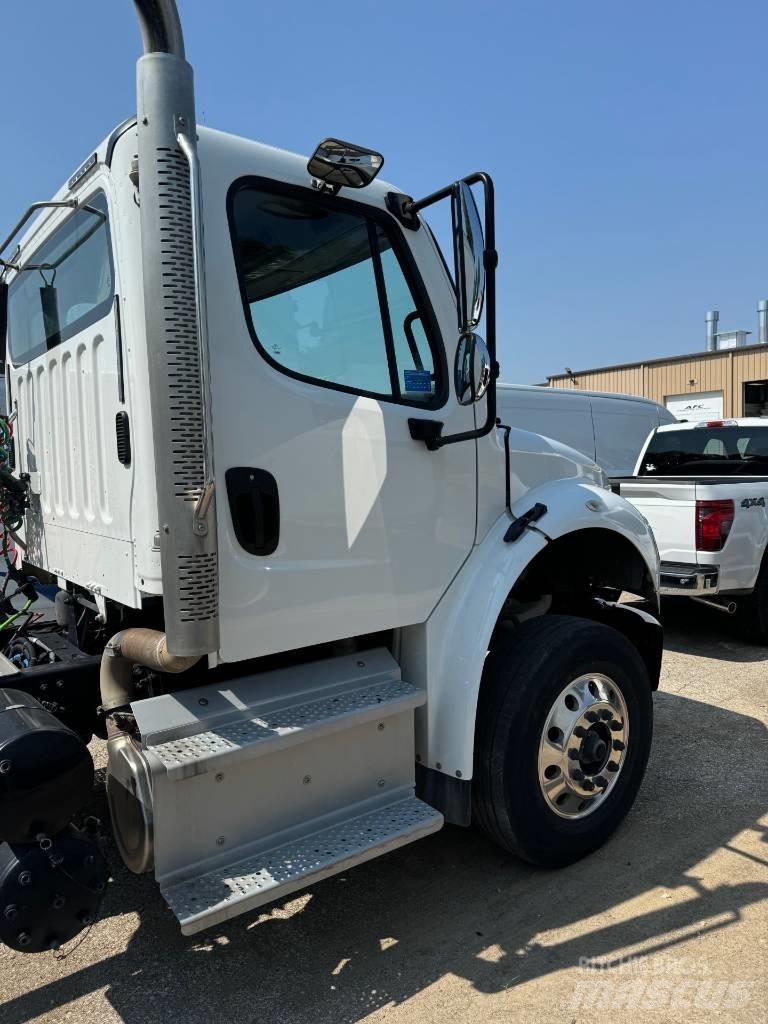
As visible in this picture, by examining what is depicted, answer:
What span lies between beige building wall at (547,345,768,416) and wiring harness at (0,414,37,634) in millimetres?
21818

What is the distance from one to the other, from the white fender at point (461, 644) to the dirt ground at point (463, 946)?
0.61 meters

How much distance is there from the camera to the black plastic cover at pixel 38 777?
86.1 inches

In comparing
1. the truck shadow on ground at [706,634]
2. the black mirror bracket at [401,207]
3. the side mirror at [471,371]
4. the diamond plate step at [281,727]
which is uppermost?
the black mirror bracket at [401,207]

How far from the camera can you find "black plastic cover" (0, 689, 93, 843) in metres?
2.19

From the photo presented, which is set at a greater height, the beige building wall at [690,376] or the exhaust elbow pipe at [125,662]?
the beige building wall at [690,376]

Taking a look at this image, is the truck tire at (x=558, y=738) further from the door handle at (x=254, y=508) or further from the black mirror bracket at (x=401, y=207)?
the black mirror bracket at (x=401, y=207)

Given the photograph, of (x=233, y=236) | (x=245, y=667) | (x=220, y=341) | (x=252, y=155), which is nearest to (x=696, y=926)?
(x=245, y=667)

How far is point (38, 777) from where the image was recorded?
2.22 m

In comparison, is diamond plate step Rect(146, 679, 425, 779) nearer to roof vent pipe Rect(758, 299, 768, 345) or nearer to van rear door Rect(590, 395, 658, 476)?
van rear door Rect(590, 395, 658, 476)

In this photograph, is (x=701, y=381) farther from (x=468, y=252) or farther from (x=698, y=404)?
(x=468, y=252)

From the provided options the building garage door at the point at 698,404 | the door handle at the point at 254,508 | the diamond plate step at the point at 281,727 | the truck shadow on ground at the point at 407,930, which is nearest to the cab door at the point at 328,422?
the door handle at the point at 254,508

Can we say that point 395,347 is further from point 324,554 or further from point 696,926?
point 696,926

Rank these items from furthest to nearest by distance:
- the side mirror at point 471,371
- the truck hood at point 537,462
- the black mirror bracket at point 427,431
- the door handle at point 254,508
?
the truck hood at point 537,462 < the black mirror bracket at point 427,431 < the side mirror at point 471,371 < the door handle at point 254,508

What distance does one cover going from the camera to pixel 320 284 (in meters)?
2.71
